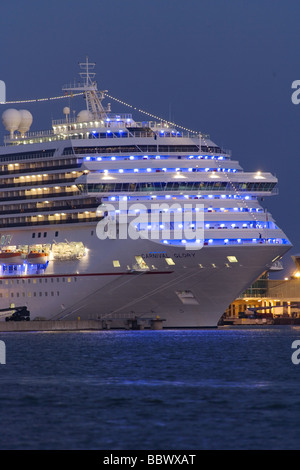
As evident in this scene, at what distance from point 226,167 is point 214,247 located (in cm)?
980

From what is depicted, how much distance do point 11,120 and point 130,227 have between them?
2669 centimetres

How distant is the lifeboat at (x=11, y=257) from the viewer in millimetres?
111250

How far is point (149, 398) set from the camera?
52.1 m

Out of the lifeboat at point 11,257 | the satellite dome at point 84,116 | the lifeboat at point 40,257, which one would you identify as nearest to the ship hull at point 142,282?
the lifeboat at point 40,257

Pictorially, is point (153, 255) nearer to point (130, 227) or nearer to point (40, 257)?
point (130, 227)

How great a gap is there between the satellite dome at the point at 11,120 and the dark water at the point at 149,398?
40772mm

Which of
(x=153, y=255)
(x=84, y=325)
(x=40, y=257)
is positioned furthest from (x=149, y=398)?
(x=40, y=257)

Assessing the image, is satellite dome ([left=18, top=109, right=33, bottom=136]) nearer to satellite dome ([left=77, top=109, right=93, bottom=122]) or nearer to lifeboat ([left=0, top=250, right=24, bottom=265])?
satellite dome ([left=77, top=109, right=93, bottom=122])

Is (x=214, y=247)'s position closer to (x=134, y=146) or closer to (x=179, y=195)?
(x=179, y=195)

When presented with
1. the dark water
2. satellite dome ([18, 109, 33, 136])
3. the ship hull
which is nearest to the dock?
the ship hull

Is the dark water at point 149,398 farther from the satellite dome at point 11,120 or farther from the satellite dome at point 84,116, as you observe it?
the satellite dome at point 11,120

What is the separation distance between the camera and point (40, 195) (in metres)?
111

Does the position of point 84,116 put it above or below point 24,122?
below

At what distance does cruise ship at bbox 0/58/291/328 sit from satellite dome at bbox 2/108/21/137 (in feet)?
27.2
